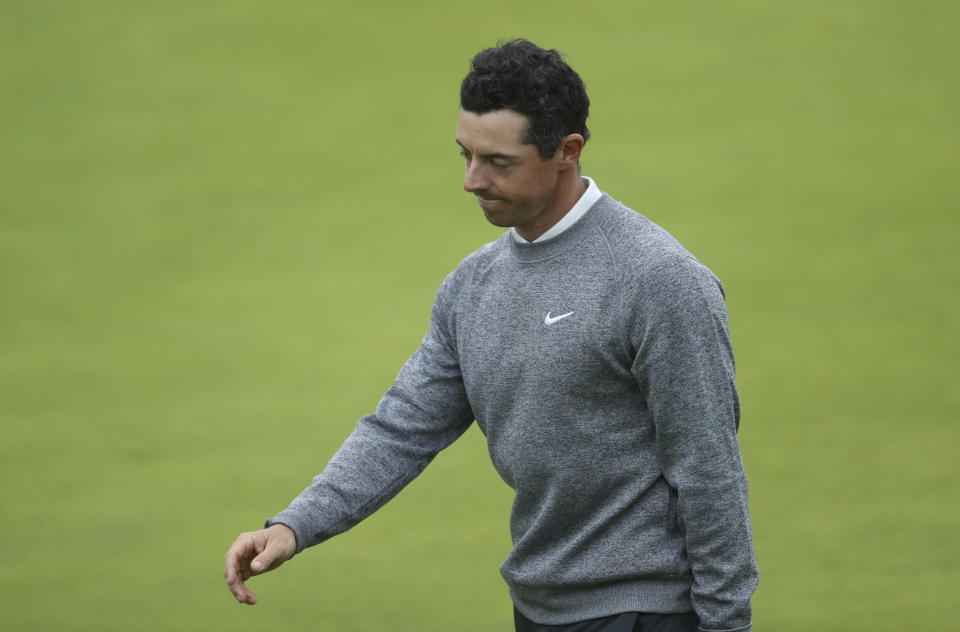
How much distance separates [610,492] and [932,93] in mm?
4630

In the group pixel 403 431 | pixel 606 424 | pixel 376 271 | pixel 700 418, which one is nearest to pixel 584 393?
pixel 606 424

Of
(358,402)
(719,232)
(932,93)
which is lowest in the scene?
(358,402)

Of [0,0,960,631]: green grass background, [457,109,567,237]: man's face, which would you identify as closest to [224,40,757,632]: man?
[457,109,567,237]: man's face

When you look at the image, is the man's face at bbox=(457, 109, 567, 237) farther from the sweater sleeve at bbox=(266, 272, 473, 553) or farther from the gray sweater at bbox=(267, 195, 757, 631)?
the sweater sleeve at bbox=(266, 272, 473, 553)

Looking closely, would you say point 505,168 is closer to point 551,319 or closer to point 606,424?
point 551,319

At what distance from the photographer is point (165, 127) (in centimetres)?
558

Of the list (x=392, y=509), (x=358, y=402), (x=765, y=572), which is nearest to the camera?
(x=765, y=572)

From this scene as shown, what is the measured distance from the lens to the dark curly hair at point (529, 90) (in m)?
1.58

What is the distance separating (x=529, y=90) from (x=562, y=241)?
0.66 ft

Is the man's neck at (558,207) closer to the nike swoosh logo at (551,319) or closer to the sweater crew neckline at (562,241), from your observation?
the sweater crew neckline at (562,241)

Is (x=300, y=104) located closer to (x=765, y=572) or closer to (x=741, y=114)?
(x=741, y=114)

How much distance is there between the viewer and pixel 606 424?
158cm

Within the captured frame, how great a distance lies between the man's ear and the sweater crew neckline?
0.21 feet

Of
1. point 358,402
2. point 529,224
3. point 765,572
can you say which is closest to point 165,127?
point 358,402
